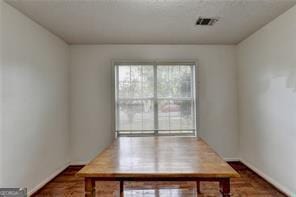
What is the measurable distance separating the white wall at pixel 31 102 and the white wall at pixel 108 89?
0.28m

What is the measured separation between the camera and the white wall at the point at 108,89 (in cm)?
474

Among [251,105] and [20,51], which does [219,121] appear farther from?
[20,51]

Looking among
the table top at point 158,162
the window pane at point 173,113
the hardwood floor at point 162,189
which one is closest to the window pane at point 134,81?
the window pane at point 173,113

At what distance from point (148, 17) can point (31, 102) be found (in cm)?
194

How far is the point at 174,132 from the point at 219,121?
3.00 ft

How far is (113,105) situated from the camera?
15.4ft

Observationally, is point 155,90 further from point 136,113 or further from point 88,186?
point 88,186

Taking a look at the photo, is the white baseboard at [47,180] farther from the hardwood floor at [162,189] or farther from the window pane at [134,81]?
the window pane at [134,81]

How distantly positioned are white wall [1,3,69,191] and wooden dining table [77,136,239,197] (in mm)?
1228

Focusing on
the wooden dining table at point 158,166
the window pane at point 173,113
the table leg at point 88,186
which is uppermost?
the window pane at point 173,113

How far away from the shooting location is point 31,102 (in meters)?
3.30

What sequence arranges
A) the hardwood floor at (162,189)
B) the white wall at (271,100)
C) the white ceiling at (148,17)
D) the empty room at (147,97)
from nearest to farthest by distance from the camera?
the empty room at (147,97) → the white ceiling at (148,17) → the white wall at (271,100) → the hardwood floor at (162,189)

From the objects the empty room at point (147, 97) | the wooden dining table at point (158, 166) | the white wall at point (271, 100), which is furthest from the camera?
the white wall at point (271, 100)

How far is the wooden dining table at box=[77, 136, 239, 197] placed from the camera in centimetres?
179
